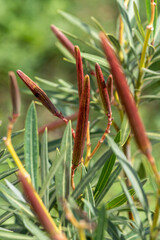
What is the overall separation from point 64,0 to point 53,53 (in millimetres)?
580

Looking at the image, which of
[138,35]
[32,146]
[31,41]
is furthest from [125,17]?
[31,41]

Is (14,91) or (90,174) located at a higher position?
(14,91)

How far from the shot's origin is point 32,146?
0.51 meters

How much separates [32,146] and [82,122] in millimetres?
86

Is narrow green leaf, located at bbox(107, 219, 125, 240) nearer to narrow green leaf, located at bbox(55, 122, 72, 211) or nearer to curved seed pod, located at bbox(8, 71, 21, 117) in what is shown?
narrow green leaf, located at bbox(55, 122, 72, 211)

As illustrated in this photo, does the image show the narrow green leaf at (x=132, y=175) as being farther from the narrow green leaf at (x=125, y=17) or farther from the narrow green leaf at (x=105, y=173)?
the narrow green leaf at (x=125, y=17)

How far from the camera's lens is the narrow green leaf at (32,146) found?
503mm

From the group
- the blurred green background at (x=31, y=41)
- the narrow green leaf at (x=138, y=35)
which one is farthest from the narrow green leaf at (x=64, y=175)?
the blurred green background at (x=31, y=41)

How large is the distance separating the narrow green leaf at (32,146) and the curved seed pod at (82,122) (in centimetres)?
6

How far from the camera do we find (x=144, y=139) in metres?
0.36

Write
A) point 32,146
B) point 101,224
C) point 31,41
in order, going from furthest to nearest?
point 31,41 → point 32,146 → point 101,224

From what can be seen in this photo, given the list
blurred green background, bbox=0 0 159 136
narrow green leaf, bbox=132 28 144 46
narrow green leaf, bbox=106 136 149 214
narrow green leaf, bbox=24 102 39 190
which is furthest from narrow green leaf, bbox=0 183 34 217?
blurred green background, bbox=0 0 159 136

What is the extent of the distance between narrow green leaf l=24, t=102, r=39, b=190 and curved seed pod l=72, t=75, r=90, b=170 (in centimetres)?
6

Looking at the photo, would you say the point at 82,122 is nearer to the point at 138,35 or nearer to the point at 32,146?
the point at 32,146
